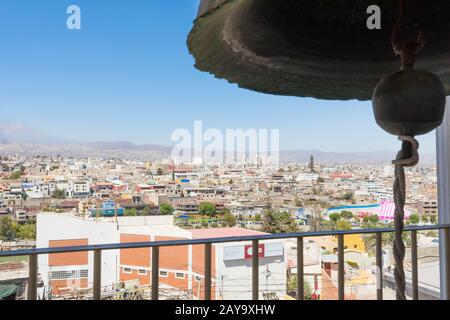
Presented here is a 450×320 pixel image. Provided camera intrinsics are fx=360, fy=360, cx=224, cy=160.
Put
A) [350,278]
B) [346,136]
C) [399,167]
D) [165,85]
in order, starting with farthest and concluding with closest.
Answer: [165,85], [346,136], [350,278], [399,167]

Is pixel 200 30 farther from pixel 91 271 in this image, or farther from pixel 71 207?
pixel 71 207

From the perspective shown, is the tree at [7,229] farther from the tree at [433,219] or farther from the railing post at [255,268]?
the tree at [433,219]

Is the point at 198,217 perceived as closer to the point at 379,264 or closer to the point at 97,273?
the point at 97,273

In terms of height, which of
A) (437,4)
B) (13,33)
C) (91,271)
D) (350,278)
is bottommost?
(350,278)

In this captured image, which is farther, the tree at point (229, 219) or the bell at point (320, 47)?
the tree at point (229, 219)

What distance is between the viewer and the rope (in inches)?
13.1

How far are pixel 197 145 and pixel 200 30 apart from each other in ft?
4.75

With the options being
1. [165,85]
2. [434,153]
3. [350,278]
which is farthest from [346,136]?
[165,85]

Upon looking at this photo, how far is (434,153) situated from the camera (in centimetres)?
175

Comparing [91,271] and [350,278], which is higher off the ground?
[91,271]

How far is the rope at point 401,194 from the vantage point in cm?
33

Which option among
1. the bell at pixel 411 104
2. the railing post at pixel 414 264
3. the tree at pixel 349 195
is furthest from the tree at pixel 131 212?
the bell at pixel 411 104

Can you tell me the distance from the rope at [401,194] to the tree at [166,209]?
136cm

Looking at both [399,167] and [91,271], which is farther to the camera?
[91,271]
